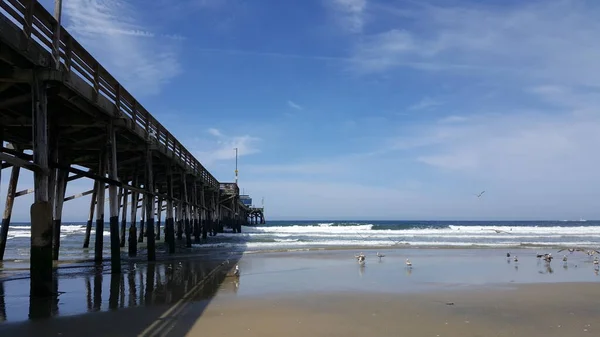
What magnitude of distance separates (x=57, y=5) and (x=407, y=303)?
33.1 feet

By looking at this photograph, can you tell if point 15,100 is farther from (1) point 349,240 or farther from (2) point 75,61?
(1) point 349,240

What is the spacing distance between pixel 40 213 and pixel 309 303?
5661 mm

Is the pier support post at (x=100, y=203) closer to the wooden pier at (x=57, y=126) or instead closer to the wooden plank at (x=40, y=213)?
the wooden pier at (x=57, y=126)

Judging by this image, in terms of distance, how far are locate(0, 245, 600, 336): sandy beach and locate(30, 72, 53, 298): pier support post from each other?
0.51 m

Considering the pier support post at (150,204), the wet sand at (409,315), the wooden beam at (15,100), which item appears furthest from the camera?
the pier support post at (150,204)

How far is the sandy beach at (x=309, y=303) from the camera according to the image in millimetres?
7598

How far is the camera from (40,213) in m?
9.24

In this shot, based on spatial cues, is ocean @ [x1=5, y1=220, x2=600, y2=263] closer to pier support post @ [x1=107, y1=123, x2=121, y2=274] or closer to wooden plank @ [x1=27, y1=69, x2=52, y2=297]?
pier support post @ [x1=107, y1=123, x2=121, y2=274]

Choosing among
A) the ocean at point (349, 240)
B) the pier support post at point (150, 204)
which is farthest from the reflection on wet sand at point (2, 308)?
the ocean at point (349, 240)

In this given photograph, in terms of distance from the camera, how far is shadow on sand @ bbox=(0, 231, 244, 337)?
24.3 ft

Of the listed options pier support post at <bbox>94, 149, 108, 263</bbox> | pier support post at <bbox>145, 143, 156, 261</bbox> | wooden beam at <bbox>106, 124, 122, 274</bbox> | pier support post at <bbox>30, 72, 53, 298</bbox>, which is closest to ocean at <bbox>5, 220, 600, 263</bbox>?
pier support post at <bbox>94, 149, 108, 263</bbox>

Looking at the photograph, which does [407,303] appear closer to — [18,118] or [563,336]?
[563,336]

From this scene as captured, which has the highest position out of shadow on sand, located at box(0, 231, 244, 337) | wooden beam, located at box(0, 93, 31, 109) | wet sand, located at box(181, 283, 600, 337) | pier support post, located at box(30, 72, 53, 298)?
wooden beam, located at box(0, 93, 31, 109)

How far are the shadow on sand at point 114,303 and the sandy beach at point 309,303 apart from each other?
2cm
